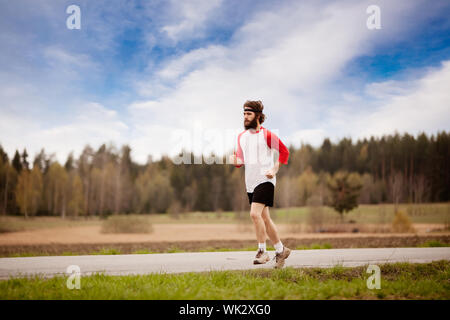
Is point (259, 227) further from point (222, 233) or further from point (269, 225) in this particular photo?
point (222, 233)

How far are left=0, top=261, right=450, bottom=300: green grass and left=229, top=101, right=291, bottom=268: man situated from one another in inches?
26.8

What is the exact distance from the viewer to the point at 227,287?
4.17m

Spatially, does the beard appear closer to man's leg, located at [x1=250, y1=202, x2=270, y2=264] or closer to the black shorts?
the black shorts

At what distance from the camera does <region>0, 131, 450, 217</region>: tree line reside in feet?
145

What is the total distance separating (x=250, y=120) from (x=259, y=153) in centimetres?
55

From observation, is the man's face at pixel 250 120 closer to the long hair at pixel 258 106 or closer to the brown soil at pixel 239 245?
the long hair at pixel 258 106

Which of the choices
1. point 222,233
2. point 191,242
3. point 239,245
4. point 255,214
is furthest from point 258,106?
point 222,233

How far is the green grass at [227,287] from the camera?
3.78 meters

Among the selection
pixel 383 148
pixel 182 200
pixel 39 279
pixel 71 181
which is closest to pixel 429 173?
pixel 383 148

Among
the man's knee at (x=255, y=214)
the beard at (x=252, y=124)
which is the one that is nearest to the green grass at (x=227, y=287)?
the man's knee at (x=255, y=214)

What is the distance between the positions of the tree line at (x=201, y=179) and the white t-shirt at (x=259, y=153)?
118ft

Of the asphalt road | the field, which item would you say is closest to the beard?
the asphalt road

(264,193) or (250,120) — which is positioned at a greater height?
(250,120)

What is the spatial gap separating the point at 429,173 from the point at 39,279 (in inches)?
1859
